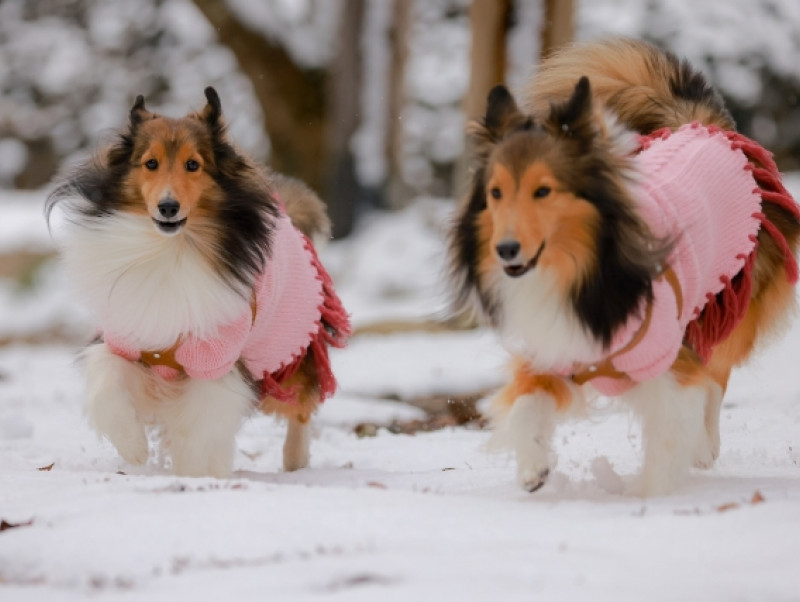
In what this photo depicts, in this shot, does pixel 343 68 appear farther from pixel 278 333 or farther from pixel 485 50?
pixel 278 333

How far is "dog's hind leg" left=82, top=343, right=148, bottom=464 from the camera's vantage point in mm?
3957

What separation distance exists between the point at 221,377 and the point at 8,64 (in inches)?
500

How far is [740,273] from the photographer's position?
13.4ft

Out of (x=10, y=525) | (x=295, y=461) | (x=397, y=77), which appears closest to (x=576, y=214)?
(x=10, y=525)

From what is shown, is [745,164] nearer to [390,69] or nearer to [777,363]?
[777,363]

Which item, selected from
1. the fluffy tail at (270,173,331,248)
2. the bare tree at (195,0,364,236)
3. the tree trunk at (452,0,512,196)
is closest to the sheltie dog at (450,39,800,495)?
the fluffy tail at (270,173,331,248)

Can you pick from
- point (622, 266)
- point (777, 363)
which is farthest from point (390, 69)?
point (622, 266)

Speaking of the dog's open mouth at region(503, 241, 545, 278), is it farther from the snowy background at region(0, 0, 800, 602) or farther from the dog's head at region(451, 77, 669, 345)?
the snowy background at region(0, 0, 800, 602)

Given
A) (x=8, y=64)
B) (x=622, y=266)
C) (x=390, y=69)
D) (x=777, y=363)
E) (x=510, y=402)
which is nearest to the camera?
(x=622, y=266)

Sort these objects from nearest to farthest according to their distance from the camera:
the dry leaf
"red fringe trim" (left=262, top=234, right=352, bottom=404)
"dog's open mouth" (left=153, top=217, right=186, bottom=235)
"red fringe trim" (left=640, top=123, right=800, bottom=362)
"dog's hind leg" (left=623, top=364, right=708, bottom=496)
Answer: the dry leaf, "dog's hind leg" (left=623, top=364, right=708, bottom=496), "dog's open mouth" (left=153, top=217, right=186, bottom=235), "red fringe trim" (left=640, top=123, right=800, bottom=362), "red fringe trim" (left=262, top=234, right=352, bottom=404)

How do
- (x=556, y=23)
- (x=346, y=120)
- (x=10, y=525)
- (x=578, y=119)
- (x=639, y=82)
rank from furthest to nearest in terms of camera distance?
(x=346, y=120) → (x=556, y=23) → (x=639, y=82) → (x=578, y=119) → (x=10, y=525)

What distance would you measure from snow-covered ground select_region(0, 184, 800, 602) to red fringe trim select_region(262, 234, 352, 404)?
34 centimetres

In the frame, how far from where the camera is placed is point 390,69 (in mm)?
10992

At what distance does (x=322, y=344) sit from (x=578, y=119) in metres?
1.58
